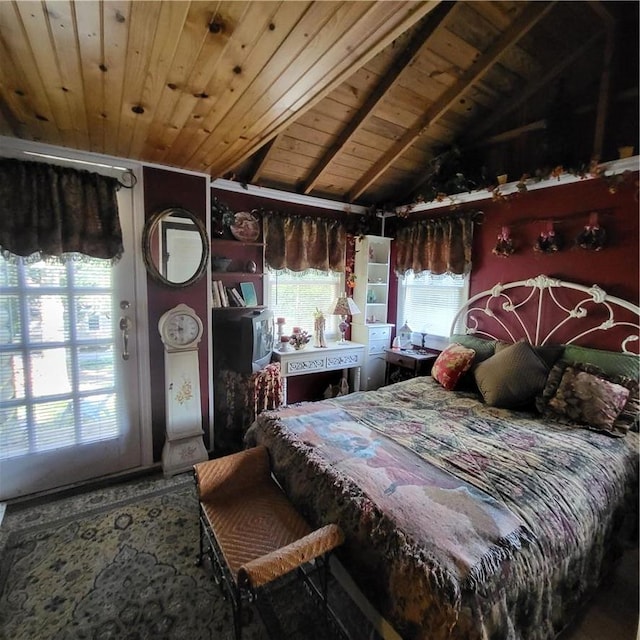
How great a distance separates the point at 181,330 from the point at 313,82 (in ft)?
6.13

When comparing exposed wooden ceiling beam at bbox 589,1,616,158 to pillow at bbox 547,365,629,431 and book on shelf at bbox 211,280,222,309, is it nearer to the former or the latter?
pillow at bbox 547,365,629,431

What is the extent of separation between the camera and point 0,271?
211 centimetres

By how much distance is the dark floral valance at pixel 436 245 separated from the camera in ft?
10.7

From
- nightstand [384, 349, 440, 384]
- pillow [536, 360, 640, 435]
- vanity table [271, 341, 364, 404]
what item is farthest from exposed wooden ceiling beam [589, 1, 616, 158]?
vanity table [271, 341, 364, 404]

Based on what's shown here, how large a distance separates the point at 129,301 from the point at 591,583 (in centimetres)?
306

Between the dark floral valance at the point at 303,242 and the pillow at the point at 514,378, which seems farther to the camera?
the dark floral valance at the point at 303,242

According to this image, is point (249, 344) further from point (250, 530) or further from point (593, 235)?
point (593, 235)

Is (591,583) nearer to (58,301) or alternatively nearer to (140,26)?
(140,26)

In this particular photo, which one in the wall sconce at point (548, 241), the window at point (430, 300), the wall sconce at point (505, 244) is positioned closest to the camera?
the wall sconce at point (548, 241)

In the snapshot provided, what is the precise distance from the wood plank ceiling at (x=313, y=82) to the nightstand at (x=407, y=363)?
1.74 meters

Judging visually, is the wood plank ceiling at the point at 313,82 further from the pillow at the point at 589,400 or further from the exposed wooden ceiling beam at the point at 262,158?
the pillow at the point at 589,400

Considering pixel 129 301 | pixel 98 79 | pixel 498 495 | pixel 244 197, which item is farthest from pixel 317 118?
pixel 498 495

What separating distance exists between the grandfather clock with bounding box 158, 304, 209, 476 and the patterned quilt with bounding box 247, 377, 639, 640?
743 mm

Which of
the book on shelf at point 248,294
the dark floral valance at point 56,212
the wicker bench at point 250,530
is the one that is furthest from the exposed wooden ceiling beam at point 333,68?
the wicker bench at point 250,530
